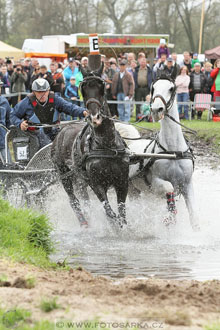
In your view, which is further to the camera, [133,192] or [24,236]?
[133,192]

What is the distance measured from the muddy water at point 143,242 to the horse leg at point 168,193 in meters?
0.12

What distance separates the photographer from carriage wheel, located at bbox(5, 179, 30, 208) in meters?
9.65

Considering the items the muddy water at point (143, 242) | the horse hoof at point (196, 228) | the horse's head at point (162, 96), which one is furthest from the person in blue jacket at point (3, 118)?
the horse hoof at point (196, 228)

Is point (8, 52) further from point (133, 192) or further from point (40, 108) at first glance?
point (133, 192)

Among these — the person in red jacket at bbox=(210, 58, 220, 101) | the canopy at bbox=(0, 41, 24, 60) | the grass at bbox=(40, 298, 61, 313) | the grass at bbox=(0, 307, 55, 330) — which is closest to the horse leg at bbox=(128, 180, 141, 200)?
the grass at bbox=(40, 298, 61, 313)

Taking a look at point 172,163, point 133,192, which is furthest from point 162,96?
point 133,192

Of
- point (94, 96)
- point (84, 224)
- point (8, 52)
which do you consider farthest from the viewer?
point (8, 52)

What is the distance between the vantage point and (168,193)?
338 inches

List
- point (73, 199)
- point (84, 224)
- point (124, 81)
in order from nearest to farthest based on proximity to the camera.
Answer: point (84, 224), point (73, 199), point (124, 81)

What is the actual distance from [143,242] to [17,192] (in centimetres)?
244

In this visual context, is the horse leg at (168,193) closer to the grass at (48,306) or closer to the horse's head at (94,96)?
the horse's head at (94,96)

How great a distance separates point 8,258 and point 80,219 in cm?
318

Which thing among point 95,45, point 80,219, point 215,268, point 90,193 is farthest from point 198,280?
point 95,45

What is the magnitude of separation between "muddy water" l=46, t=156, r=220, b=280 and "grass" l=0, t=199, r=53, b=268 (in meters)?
0.36
